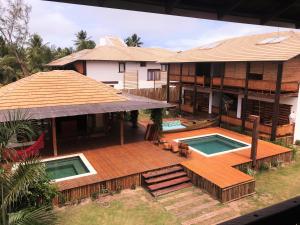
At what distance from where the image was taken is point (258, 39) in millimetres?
25375

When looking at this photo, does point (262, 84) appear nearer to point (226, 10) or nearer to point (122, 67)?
point (226, 10)

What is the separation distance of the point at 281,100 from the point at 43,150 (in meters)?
17.9

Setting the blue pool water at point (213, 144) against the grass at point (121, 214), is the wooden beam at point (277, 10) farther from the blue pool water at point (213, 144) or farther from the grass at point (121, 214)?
the blue pool water at point (213, 144)

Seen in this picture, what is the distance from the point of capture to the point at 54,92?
17.0 m

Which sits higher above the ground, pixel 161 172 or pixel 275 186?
pixel 161 172

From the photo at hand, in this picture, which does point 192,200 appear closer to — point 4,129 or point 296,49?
point 4,129

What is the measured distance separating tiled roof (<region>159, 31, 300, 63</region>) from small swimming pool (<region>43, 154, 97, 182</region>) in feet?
47.2

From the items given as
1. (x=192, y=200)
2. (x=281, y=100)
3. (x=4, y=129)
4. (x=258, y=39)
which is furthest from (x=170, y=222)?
(x=258, y=39)

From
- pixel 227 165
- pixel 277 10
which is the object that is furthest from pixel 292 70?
pixel 277 10

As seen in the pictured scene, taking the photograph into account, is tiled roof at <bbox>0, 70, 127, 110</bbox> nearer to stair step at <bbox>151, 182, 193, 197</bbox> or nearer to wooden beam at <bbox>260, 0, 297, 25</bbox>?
stair step at <bbox>151, 182, 193, 197</bbox>

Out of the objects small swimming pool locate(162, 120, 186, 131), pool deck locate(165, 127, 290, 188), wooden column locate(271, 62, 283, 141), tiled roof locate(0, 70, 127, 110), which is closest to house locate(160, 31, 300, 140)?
wooden column locate(271, 62, 283, 141)

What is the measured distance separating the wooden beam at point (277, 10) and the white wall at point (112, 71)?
2924 centimetres

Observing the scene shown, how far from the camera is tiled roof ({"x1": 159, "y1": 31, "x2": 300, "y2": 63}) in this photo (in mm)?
18930

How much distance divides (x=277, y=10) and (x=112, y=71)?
101 ft
